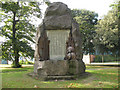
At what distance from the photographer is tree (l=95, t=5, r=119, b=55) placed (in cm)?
1742

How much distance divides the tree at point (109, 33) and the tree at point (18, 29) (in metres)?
9.19

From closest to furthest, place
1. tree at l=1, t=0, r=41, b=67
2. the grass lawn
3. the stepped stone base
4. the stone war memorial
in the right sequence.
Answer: the grass lawn
the stepped stone base
the stone war memorial
tree at l=1, t=0, r=41, b=67

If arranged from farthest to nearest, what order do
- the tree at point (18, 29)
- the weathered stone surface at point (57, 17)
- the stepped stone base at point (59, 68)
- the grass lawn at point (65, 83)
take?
the tree at point (18, 29) < the weathered stone surface at point (57, 17) < the stepped stone base at point (59, 68) < the grass lawn at point (65, 83)

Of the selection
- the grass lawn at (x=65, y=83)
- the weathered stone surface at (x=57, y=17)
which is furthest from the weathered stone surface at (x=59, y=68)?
the weathered stone surface at (x=57, y=17)

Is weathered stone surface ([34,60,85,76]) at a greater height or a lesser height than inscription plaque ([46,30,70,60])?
lesser

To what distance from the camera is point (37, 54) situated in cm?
816

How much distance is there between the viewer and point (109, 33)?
17.8 metres

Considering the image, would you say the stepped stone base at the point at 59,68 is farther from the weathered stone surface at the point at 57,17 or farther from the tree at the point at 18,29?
the tree at the point at 18,29

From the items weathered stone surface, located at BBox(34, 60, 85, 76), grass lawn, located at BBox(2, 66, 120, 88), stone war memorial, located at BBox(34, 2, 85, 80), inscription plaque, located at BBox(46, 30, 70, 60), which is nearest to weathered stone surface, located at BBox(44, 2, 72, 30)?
stone war memorial, located at BBox(34, 2, 85, 80)

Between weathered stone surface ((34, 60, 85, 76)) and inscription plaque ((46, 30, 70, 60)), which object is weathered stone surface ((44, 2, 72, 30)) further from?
weathered stone surface ((34, 60, 85, 76))

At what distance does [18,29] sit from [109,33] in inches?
485

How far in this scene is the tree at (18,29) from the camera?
1603cm

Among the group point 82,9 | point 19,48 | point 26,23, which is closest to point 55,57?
point 19,48

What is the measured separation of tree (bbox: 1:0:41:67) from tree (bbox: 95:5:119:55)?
9187mm
